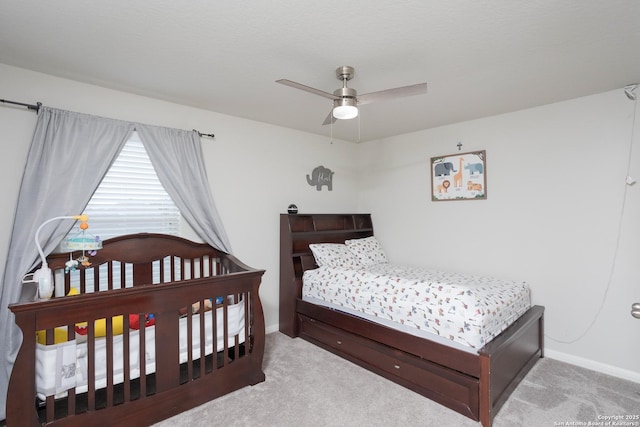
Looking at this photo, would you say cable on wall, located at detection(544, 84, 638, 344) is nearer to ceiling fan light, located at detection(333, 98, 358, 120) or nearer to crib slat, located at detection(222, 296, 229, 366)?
ceiling fan light, located at detection(333, 98, 358, 120)

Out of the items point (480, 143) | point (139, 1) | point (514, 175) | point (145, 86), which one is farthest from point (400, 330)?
point (145, 86)

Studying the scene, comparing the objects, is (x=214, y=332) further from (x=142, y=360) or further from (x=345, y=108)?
(x=345, y=108)

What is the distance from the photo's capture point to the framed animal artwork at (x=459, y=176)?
348cm

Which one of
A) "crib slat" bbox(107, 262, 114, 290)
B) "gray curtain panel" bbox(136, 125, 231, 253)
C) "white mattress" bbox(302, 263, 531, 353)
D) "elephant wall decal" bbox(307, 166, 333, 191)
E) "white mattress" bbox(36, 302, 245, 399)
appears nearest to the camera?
"white mattress" bbox(36, 302, 245, 399)

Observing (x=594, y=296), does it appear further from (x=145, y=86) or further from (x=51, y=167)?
(x=51, y=167)

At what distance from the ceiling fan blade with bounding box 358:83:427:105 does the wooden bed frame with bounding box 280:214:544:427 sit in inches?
70.0

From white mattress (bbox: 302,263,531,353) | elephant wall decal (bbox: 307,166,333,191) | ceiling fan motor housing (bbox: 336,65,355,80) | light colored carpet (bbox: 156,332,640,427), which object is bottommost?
light colored carpet (bbox: 156,332,640,427)

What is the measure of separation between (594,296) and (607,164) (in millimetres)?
1168

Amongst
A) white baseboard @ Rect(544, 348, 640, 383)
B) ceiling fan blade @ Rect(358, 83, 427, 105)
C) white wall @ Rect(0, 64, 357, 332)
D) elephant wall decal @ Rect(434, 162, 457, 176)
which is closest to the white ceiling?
white wall @ Rect(0, 64, 357, 332)

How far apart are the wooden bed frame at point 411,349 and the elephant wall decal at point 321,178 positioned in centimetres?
53

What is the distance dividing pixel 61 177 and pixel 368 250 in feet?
10.3

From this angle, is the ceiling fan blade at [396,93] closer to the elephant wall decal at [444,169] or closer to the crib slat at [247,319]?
the crib slat at [247,319]

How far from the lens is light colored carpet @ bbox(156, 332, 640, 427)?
6.98ft

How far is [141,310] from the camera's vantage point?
6.77 ft
